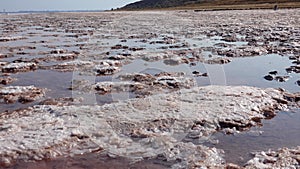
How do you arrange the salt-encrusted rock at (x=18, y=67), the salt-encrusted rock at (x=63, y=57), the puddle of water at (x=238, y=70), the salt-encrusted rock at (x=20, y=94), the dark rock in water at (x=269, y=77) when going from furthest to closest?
A: 1. the salt-encrusted rock at (x=63, y=57)
2. the salt-encrusted rock at (x=18, y=67)
3. the dark rock in water at (x=269, y=77)
4. the puddle of water at (x=238, y=70)
5. the salt-encrusted rock at (x=20, y=94)

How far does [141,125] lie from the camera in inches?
304

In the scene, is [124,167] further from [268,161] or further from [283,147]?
[283,147]

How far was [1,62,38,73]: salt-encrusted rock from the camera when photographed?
47.3 feet

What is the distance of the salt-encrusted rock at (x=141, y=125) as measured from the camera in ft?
21.2

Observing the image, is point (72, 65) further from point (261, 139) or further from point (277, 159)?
point (277, 159)

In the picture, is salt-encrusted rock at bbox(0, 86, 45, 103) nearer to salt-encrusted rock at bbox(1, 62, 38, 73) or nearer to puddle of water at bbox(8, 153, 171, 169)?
salt-encrusted rock at bbox(1, 62, 38, 73)

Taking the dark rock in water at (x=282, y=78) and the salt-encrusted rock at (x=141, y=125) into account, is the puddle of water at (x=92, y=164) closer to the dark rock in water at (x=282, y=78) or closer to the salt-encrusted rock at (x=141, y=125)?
the salt-encrusted rock at (x=141, y=125)

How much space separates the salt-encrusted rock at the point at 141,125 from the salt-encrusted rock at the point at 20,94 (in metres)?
1.32

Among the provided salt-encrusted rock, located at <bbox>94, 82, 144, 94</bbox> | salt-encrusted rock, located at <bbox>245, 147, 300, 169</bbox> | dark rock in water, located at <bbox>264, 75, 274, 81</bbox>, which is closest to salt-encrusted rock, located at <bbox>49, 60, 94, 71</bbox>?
salt-encrusted rock, located at <bbox>94, 82, 144, 94</bbox>

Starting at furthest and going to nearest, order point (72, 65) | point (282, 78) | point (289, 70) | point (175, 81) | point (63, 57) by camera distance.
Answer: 1. point (63, 57)
2. point (72, 65)
3. point (289, 70)
4. point (282, 78)
5. point (175, 81)

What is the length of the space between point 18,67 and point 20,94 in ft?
14.9

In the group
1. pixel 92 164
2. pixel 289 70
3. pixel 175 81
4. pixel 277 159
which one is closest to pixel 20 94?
pixel 175 81

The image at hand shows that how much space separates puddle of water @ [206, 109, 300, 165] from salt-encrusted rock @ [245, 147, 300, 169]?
0.16m

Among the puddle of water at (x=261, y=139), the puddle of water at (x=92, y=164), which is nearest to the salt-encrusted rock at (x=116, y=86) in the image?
the puddle of water at (x=261, y=139)
